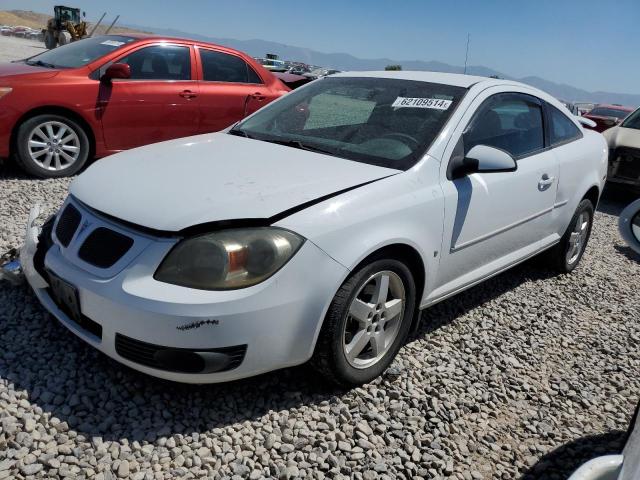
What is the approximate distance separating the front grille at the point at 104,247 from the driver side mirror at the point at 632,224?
1847 mm

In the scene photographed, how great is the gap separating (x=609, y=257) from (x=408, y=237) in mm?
3717

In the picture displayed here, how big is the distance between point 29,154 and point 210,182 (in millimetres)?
3856

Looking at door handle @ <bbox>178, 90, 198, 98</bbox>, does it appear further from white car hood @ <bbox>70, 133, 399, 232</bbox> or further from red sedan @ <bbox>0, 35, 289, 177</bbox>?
white car hood @ <bbox>70, 133, 399, 232</bbox>

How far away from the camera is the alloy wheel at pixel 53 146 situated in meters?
5.57

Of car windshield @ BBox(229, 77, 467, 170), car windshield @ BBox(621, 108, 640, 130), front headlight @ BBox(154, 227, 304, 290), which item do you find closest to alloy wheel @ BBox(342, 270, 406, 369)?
front headlight @ BBox(154, 227, 304, 290)

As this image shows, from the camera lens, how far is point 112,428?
231 cm

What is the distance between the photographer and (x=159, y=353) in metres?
2.22

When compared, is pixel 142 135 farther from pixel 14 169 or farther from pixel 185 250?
pixel 185 250

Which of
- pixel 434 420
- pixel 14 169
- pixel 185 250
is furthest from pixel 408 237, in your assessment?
pixel 14 169

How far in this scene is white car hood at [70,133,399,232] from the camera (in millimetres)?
2334

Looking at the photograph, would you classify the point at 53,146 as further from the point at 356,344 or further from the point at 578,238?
the point at 578,238

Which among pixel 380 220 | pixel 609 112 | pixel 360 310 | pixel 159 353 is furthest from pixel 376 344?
pixel 609 112

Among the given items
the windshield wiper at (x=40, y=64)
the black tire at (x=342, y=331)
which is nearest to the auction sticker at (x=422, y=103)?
the black tire at (x=342, y=331)

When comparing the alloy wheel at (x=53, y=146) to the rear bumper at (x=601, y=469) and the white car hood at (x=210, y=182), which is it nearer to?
the white car hood at (x=210, y=182)
